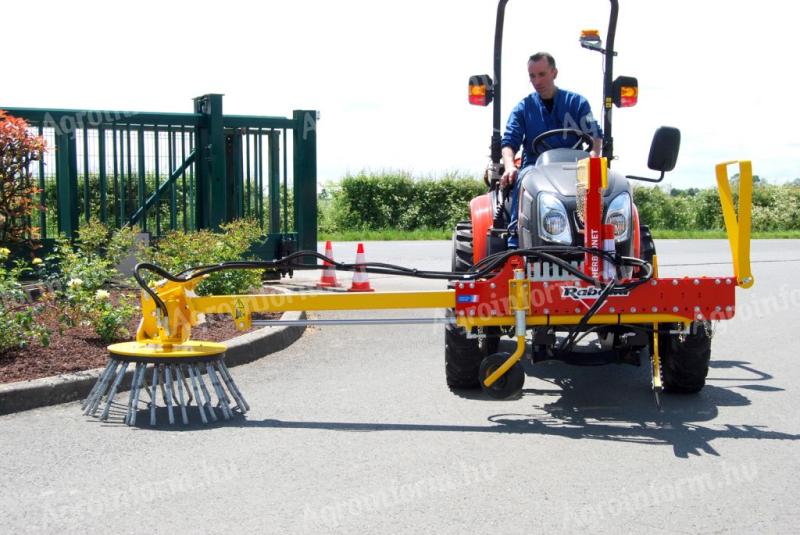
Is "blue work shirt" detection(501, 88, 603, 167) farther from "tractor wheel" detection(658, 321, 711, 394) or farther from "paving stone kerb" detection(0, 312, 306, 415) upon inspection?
"paving stone kerb" detection(0, 312, 306, 415)

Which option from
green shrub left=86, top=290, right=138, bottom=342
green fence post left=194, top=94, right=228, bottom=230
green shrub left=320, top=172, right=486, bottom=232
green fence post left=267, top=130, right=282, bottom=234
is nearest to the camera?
green shrub left=86, top=290, right=138, bottom=342

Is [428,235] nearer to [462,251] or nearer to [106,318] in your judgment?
[106,318]

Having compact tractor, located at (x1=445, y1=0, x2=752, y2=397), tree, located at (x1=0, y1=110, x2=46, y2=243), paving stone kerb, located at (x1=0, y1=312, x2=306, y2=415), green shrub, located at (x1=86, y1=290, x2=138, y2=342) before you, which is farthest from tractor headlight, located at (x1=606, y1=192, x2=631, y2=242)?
tree, located at (x1=0, y1=110, x2=46, y2=243)

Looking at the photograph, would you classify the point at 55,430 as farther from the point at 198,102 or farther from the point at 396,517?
the point at 198,102

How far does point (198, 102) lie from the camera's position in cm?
1291

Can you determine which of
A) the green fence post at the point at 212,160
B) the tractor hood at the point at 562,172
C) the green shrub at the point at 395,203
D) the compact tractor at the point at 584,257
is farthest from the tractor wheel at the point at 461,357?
the green shrub at the point at 395,203

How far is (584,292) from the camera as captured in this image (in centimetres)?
556

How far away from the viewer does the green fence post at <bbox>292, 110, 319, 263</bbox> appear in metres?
13.3

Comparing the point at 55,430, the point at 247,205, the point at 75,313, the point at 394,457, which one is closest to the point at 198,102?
the point at 247,205

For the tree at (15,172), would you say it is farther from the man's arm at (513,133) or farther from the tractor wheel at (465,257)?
the man's arm at (513,133)

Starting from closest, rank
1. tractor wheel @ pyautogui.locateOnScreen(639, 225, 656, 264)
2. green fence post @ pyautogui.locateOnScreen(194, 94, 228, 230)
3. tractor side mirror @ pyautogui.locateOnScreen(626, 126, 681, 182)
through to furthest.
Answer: tractor side mirror @ pyautogui.locateOnScreen(626, 126, 681, 182) → tractor wheel @ pyautogui.locateOnScreen(639, 225, 656, 264) → green fence post @ pyautogui.locateOnScreen(194, 94, 228, 230)

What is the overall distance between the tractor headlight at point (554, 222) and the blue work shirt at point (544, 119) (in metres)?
1.06

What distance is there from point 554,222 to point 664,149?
815mm

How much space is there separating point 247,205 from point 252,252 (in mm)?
910
